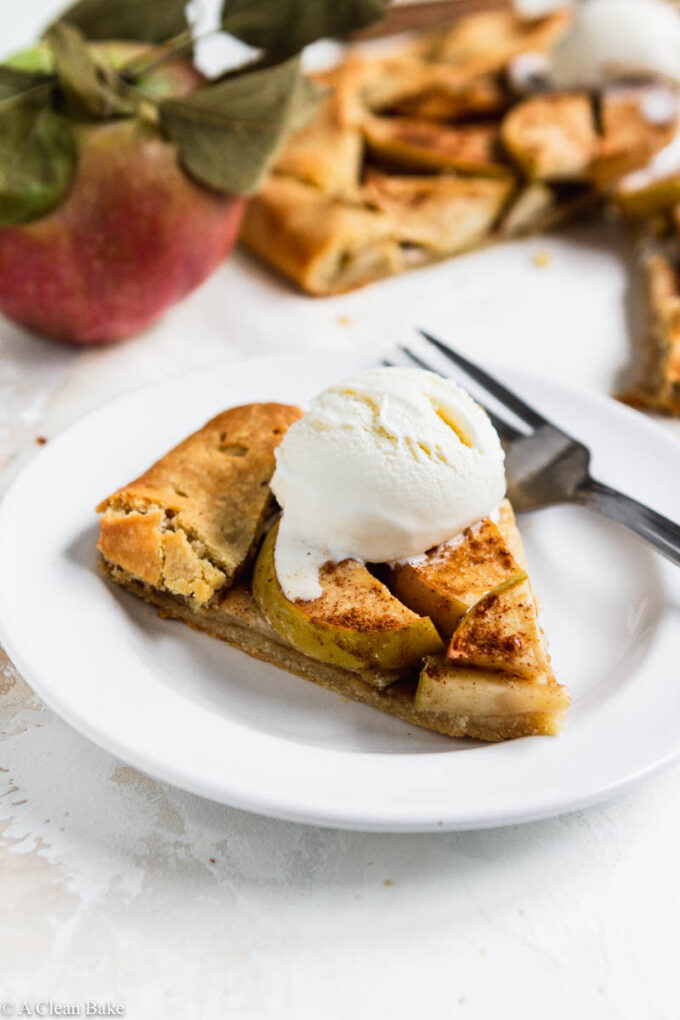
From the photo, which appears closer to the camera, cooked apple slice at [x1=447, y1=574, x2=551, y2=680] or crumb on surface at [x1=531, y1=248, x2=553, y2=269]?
cooked apple slice at [x1=447, y1=574, x2=551, y2=680]

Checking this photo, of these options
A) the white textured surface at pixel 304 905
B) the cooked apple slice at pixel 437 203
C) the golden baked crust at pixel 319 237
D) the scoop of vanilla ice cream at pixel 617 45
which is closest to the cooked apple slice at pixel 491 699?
the white textured surface at pixel 304 905

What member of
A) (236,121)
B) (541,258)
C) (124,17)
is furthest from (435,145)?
(124,17)

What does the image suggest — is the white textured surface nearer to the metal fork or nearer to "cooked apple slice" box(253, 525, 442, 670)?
"cooked apple slice" box(253, 525, 442, 670)

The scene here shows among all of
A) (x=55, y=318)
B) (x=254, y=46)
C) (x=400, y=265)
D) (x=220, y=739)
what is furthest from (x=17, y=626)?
(x=400, y=265)

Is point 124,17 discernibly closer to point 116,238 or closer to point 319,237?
point 116,238

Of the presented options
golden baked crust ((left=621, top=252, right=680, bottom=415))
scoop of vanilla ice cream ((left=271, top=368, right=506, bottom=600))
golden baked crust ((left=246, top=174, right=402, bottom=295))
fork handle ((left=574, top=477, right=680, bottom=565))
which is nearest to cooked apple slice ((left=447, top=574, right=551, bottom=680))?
scoop of vanilla ice cream ((left=271, top=368, right=506, bottom=600))

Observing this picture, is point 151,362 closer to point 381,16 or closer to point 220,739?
point 381,16
